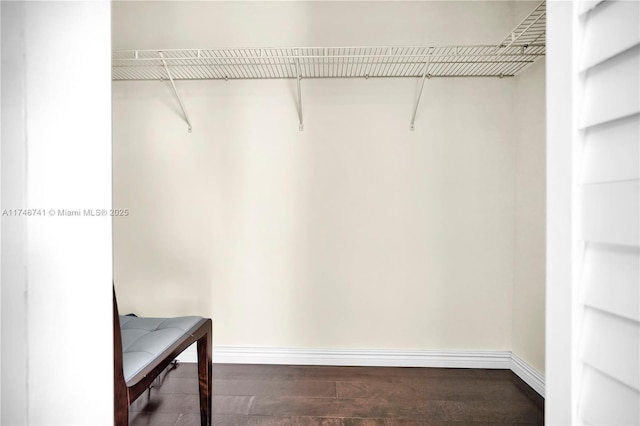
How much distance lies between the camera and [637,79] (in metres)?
0.56

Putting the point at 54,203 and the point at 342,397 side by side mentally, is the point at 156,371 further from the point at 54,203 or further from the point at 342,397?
the point at 342,397

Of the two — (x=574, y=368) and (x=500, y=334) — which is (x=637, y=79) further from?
(x=500, y=334)

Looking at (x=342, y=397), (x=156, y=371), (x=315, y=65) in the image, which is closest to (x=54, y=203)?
(x=156, y=371)

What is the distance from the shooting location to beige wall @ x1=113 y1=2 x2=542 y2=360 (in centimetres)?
231

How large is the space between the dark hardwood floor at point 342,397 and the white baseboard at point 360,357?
0.14ft

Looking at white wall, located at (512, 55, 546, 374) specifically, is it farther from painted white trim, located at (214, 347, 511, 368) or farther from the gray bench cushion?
the gray bench cushion

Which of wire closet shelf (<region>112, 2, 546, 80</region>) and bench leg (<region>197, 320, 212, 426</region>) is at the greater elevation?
wire closet shelf (<region>112, 2, 546, 80</region>)

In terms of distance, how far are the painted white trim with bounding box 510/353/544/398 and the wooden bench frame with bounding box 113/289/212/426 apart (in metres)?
1.58

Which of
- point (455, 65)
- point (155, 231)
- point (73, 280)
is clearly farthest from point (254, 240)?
point (73, 280)

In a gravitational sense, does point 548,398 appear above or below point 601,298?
below

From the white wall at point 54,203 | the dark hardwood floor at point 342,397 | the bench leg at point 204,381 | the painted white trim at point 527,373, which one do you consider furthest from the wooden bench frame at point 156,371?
the painted white trim at point 527,373

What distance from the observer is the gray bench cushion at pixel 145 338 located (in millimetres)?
1217

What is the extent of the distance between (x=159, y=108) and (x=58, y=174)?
188 cm

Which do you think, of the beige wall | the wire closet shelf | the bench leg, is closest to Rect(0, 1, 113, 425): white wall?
the bench leg
